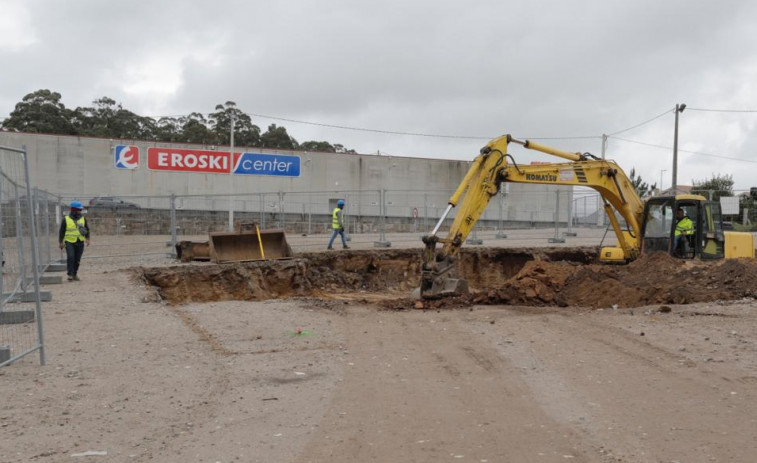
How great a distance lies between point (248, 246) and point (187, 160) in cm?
2643

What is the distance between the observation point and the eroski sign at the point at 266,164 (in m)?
41.9

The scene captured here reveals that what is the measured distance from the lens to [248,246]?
17.0 m

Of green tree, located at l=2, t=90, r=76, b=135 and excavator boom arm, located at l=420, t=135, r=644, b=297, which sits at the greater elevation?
green tree, located at l=2, t=90, r=76, b=135

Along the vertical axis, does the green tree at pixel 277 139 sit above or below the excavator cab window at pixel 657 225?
above

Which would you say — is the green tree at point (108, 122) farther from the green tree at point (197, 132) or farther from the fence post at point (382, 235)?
the fence post at point (382, 235)

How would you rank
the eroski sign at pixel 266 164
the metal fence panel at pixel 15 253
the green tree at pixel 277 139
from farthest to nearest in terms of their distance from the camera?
the green tree at pixel 277 139
the eroski sign at pixel 266 164
the metal fence panel at pixel 15 253

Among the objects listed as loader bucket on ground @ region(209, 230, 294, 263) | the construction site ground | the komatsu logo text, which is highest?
the komatsu logo text

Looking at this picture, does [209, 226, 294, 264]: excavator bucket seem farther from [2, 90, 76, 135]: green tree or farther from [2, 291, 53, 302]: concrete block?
[2, 90, 76, 135]: green tree

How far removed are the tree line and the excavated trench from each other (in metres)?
42.0

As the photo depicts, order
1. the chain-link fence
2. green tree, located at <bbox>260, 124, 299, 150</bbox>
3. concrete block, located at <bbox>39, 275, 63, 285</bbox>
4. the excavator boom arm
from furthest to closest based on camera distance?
green tree, located at <bbox>260, 124, 299, 150</bbox> → concrete block, located at <bbox>39, 275, 63, 285</bbox> → the excavator boom arm → the chain-link fence

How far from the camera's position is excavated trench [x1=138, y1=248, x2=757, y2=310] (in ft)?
38.9

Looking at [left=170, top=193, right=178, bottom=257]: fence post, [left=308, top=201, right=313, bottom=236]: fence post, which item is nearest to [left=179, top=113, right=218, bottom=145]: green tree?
[left=308, top=201, right=313, bottom=236]: fence post

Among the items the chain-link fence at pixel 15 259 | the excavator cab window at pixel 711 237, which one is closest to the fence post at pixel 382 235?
the excavator cab window at pixel 711 237

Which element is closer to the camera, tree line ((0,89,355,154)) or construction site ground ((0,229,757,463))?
construction site ground ((0,229,757,463))
